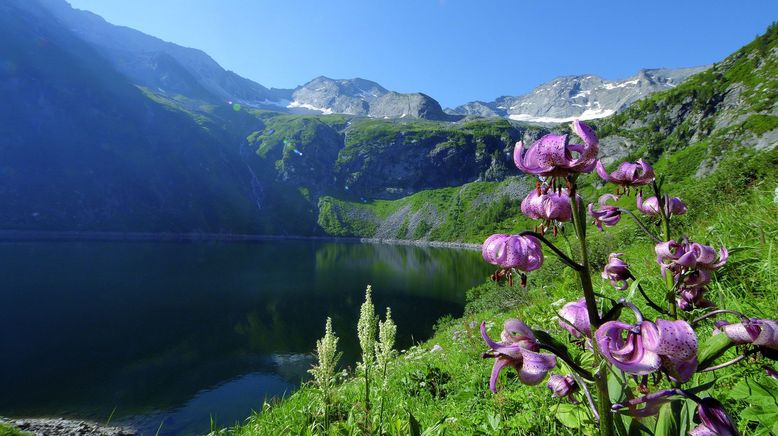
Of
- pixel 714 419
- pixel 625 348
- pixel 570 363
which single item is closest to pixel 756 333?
pixel 714 419

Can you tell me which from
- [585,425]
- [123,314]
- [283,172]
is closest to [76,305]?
[123,314]

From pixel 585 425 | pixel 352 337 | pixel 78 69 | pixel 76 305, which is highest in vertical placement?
pixel 78 69

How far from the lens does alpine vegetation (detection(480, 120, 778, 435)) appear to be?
1.23 m

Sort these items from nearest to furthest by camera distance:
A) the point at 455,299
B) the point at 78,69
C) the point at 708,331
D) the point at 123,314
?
the point at 708,331, the point at 123,314, the point at 455,299, the point at 78,69

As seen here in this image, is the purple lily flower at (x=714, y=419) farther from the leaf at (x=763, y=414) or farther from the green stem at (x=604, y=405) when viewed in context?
the leaf at (x=763, y=414)

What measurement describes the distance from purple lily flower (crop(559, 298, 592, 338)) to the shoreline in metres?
123

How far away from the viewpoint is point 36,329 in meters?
27.7

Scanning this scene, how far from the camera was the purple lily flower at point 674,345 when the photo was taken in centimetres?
121

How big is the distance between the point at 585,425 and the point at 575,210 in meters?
1.58

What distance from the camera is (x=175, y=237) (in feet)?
447

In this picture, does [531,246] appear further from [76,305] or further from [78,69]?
[78,69]

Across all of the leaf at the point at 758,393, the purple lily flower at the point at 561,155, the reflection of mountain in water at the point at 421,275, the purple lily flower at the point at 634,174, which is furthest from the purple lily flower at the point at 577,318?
the reflection of mountain in water at the point at 421,275

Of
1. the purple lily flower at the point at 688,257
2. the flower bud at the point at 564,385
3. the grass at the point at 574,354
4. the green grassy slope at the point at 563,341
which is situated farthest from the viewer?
the green grassy slope at the point at 563,341

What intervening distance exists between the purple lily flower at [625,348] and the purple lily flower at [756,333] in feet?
1.31
